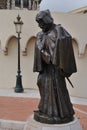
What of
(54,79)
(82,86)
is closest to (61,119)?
(54,79)

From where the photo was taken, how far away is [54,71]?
7395 mm

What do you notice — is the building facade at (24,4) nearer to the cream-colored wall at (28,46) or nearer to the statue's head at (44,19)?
the cream-colored wall at (28,46)

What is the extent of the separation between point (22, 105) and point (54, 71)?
5824mm

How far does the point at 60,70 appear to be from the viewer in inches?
287

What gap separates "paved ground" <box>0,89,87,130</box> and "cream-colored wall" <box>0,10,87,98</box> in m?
0.77

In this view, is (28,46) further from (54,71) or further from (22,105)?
(54,71)

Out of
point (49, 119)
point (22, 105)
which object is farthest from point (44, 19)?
point (22, 105)

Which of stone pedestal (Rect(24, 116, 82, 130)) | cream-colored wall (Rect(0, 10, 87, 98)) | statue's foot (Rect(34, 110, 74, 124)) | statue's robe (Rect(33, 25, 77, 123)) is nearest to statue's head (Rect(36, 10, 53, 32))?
statue's robe (Rect(33, 25, 77, 123))

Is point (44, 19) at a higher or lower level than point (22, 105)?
higher

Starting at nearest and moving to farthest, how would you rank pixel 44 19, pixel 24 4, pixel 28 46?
pixel 44 19
pixel 28 46
pixel 24 4

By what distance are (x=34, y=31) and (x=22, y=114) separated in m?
5.99

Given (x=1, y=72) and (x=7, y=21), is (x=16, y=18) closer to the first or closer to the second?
(x=7, y=21)

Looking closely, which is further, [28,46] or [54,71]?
[28,46]

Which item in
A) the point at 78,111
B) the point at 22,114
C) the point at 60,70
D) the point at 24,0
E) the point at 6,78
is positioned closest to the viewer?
the point at 60,70
